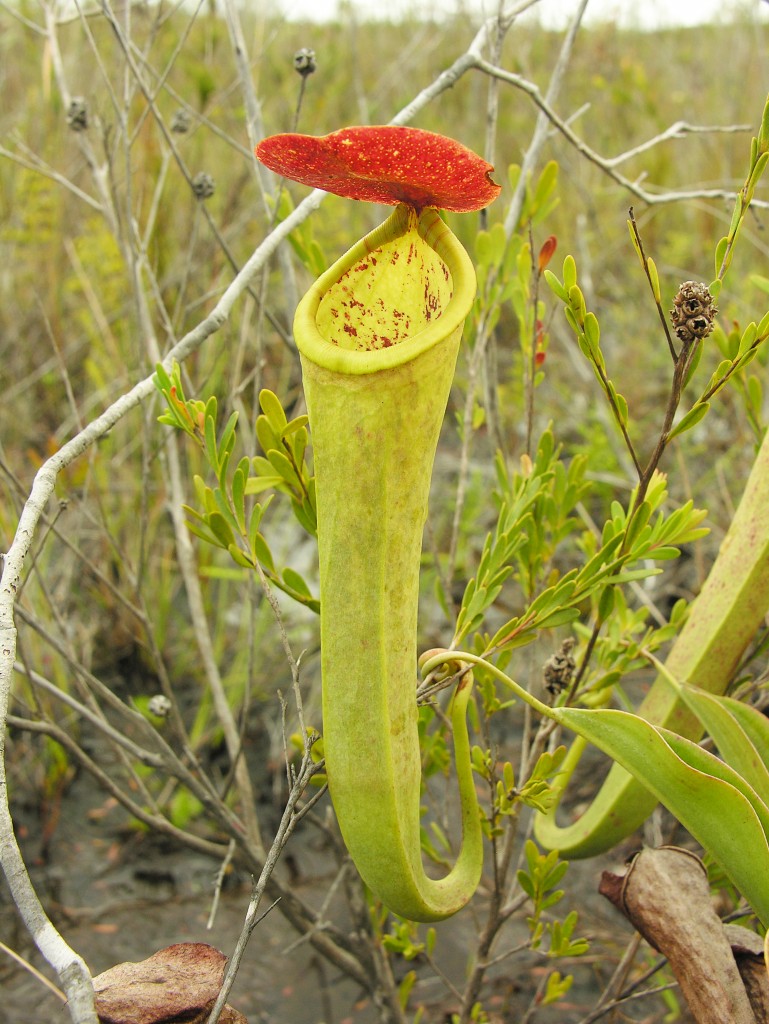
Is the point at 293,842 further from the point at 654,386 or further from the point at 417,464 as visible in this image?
the point at 654,386

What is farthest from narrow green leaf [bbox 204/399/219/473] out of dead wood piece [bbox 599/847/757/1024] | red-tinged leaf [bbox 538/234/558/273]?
dead wood piece [bbox 599/847/757/1024]

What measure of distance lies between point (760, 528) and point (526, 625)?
278 mm

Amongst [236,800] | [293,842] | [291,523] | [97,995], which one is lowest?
[293,842]

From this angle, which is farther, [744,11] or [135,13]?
[744,11]

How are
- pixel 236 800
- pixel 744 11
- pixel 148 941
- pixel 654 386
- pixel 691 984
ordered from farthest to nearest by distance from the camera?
pixel 744 11 < pixel 654 386 < pixel 236 800 < pixel 148 941 < pixel 691 984

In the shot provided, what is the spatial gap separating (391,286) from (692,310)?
276mm

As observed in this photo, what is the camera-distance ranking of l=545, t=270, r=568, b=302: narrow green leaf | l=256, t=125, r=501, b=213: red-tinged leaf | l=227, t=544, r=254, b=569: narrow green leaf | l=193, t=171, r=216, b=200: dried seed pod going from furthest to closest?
l=193, t=171, r=216, b=200: dried seed pod
l=227, t=544, r=254, b=569: narrow green leaf
l=545, t=270, r=568, b=302: narrow green leaf
l=256, t=125, r=501, b=213: red-tinged leaf

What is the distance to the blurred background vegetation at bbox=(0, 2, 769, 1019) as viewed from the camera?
170 centimetres

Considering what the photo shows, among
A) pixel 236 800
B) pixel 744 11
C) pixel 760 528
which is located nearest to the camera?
pixel 760 528

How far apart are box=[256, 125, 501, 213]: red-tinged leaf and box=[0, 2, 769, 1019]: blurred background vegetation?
41cm

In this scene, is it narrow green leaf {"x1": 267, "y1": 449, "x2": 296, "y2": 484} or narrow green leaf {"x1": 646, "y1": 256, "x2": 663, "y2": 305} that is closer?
narrow green leaf {"x1": 646, "y1": 256, "x2": 663, "y2": 305}

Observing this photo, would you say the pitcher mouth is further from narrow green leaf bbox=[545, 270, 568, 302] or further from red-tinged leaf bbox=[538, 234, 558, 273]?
red-tinged leaf bbox=[538, 234, 558, 273]

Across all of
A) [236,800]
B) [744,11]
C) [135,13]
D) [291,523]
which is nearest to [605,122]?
[744,11]

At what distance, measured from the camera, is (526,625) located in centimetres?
87
